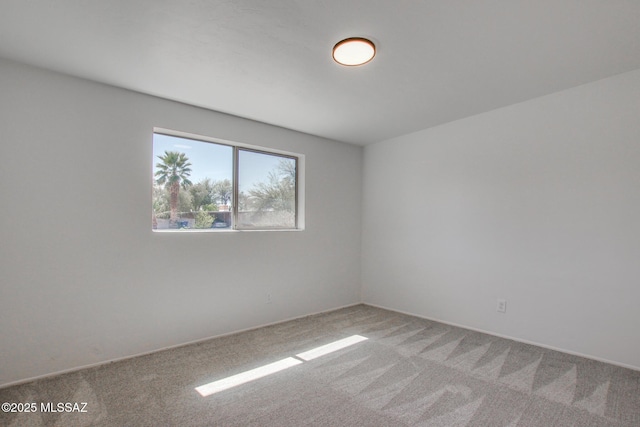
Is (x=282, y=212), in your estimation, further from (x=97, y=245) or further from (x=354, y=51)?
(x=354, y=51)

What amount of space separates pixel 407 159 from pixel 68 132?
369 cm

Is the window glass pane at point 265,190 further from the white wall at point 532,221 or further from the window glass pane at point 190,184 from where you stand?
the white wall at point 532,221

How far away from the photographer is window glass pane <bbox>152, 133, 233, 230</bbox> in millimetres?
3193

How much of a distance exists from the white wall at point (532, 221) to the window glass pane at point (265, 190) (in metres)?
1.47

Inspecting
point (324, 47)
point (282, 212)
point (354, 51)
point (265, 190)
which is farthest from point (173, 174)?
point (354, 51)

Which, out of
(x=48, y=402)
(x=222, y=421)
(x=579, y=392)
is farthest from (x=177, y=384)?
(x=579, y=392)

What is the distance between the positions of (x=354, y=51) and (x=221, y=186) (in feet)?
6.95

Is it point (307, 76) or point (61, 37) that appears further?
point (307, 76)

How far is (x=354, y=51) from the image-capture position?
2244 millimetres

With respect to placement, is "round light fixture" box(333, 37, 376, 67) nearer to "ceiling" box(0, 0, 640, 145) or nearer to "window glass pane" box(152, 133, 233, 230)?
"ceiling" box(0, 0, 640, 145)

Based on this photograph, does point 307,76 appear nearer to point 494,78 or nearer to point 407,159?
point 494,78

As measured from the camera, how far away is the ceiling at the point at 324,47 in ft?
6.10

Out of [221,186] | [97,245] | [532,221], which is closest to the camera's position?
[97,245]

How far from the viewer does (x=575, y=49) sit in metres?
2.28
